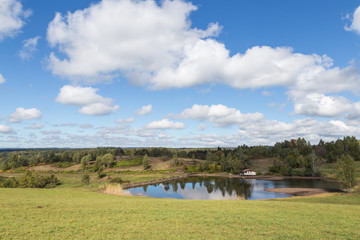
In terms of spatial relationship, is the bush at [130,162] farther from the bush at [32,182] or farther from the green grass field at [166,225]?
the green grass field at [166,225]

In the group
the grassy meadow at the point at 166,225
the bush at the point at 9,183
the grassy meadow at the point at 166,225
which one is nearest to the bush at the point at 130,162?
the bush at the point at 9,183

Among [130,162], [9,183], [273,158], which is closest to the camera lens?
[9,183]

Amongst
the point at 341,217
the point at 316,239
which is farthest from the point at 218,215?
the point at 341,217

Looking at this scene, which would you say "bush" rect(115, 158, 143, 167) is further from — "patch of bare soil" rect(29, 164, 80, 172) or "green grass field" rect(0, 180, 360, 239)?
"green grass field" rect(0, 180, 360, 239)

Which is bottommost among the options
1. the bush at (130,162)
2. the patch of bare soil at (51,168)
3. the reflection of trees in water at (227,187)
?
the patch of bare soil at (51,168)

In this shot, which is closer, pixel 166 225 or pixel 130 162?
pixel 166 225

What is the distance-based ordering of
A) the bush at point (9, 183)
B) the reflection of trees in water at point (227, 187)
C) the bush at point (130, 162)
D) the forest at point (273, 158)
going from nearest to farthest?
the bush at point (9, 183)
the reflection of trees in water at point (227, 187)
the forest at point (273, 158)
the bush at point (130, 162)

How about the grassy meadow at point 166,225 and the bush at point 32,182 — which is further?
the bush at point 32,182

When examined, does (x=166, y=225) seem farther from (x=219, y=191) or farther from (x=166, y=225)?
(x=219, y=191)

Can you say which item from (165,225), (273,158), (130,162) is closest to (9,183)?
(165,225)

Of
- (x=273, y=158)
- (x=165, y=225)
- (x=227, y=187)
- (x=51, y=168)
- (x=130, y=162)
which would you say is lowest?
(x=51, y=168)

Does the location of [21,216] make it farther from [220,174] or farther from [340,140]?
[340,140]

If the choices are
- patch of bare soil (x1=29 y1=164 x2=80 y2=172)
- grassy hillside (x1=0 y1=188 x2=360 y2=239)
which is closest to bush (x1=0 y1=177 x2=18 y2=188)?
grassy hillside (x1=0 y1=188 x2=360 y2=239)

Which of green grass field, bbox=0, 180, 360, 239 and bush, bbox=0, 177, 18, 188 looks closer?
green grass field, bbox=0, 180, 360, 239
